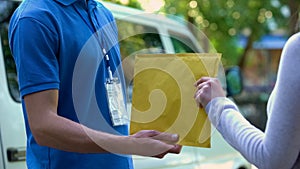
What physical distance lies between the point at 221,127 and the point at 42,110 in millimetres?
567

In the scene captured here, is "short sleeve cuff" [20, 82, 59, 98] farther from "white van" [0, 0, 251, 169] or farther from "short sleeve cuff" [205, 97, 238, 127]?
"white van" [0, 0, 251, 169]

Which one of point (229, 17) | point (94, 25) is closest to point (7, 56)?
point (94, 25)

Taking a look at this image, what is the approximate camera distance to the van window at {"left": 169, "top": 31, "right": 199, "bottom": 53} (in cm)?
476

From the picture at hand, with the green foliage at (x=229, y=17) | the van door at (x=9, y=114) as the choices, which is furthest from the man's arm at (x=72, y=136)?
the green foliage at (x=229, y=17)

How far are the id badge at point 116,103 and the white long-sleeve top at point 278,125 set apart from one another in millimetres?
375

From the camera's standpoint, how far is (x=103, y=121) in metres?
2.14

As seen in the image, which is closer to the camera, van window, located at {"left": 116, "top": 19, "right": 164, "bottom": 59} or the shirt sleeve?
the shirt sleeve

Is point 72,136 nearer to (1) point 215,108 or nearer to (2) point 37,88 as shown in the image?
(2) point 37,88

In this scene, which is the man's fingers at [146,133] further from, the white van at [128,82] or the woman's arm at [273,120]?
the white van at [128,82]

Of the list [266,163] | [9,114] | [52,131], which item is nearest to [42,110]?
[52,131]

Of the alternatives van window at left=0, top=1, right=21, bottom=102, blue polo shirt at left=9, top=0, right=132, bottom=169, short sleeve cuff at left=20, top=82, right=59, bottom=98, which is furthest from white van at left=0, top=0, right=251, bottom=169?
short sleeve cuff at left=20, top=82, right=59, bottom=98

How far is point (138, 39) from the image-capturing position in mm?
4176

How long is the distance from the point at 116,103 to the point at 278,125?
67 centimetres

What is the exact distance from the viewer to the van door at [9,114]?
10.0ft
